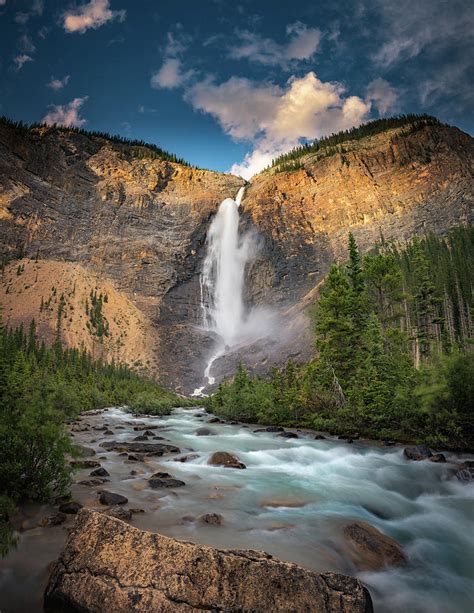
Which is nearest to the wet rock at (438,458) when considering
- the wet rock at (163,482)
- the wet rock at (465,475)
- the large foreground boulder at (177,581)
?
the wet rock at (465,475)

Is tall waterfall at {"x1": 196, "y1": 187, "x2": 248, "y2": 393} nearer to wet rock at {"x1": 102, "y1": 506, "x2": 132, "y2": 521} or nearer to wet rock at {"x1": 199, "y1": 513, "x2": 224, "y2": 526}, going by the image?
wet rock at {"x1": 199, "y1": 513, "x2": 224, "y2": 526}

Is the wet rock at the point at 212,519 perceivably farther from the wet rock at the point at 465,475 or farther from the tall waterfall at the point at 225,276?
the tall waterfall at the point at 225,276

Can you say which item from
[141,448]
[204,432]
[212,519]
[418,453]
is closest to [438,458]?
[418,453]

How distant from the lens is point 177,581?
163 inches

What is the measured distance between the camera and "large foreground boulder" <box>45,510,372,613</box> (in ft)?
13.2

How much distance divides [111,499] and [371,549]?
5.76 metres

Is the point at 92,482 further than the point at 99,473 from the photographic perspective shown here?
No

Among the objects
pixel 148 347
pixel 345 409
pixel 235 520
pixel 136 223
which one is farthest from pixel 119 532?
pixel 136 223

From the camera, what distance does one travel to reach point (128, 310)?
298 feet

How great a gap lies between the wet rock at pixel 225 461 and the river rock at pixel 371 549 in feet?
22.4

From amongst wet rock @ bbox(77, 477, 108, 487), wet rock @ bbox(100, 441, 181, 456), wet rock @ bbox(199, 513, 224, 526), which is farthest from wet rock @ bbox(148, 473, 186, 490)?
wet rock @ bbox(100, 441, 181, 456)

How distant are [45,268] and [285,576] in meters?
100

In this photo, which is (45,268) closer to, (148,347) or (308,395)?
(148,347)

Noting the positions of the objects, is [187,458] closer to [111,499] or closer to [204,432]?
[111,499]
